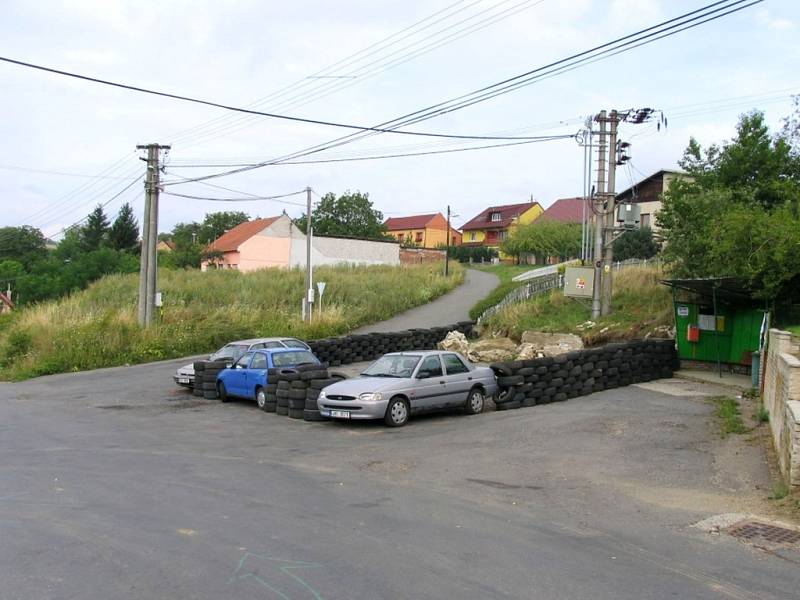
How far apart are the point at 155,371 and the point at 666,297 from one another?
19.2 metres

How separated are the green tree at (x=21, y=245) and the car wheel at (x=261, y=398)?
311ft

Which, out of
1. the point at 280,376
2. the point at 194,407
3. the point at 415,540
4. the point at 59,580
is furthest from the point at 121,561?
the point at 194,407

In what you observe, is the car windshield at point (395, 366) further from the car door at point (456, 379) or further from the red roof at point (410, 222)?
the red roof at point (410, 222)

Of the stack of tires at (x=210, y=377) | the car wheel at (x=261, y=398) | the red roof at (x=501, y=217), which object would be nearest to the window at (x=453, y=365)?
the car wheel at (x=261, y=398)

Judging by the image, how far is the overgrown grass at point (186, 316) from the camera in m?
29.1

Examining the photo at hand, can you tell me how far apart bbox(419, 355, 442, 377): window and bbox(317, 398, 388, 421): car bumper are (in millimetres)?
1435

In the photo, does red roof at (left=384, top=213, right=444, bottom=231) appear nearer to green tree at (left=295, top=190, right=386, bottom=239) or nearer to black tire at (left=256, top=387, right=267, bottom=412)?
green tree at (left=295, top=190, right=386, bottom=239)

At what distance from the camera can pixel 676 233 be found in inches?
1029

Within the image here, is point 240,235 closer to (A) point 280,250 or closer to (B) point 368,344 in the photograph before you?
(A) point 280,250

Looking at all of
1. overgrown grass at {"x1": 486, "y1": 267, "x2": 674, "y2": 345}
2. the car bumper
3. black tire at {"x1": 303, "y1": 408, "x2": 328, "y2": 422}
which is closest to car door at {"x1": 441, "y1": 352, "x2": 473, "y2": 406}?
the car bumper

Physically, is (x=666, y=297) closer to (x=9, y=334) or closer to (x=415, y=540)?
(x=415, y=540)

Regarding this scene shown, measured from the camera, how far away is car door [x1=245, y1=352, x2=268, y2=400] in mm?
17766

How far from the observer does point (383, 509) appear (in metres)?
7.99

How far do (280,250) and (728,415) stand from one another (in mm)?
62464
